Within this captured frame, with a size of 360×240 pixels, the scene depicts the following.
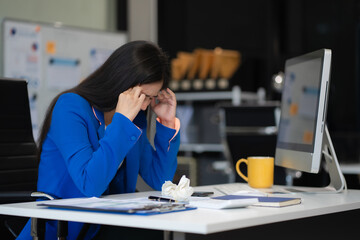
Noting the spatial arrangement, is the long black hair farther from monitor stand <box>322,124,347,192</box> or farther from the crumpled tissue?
monitor stand <box>322,124,347,192</box>

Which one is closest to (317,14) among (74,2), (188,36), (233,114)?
(188,36)

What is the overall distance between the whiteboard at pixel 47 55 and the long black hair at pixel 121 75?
5.50 feet

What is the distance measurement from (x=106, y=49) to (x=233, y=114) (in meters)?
1.01

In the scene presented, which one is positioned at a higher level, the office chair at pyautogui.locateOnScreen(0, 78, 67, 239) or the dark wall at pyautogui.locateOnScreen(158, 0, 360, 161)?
the dark wall at pyautogui.locateOnScreen(158, 0, 360, 161)

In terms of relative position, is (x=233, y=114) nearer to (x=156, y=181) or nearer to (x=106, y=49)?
(x=106, y=49)

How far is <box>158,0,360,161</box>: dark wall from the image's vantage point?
641cm

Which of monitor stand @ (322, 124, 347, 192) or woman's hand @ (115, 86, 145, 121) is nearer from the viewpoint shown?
woman's hand @ (115, 86, 145, 121)

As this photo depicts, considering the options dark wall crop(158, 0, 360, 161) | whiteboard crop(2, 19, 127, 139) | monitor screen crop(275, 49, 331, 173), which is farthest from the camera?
dark wall crop(158, 0, 360, 161)

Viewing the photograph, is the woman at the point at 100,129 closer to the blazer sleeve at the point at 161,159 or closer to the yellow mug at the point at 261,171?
the blazer sleeve at the point at 161,159

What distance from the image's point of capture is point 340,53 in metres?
6.51

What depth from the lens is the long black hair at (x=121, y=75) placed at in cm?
166

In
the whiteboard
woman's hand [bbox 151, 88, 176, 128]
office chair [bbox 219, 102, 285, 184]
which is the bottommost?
office chair [bbox 219, 102, 285, 184]

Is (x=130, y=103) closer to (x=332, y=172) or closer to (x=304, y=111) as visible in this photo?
(x=304, y=111)

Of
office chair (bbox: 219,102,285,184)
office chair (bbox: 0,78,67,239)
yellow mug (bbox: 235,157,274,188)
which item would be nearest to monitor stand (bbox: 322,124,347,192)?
yellow mug (bbox: 235,157,274,188)
